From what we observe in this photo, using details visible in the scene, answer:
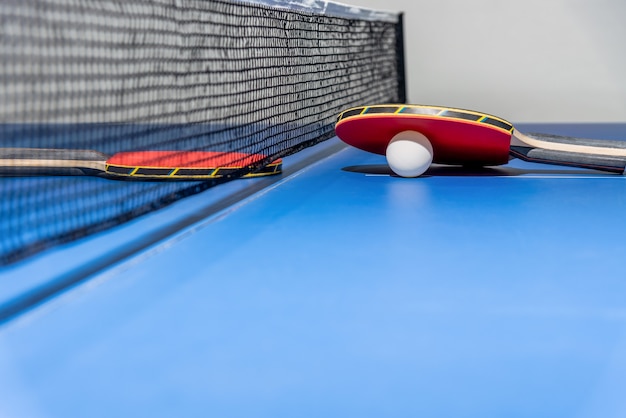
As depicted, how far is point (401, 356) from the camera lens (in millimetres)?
1539

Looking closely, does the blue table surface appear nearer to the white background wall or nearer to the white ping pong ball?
the white ping pong ball

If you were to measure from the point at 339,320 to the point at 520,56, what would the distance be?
536cm

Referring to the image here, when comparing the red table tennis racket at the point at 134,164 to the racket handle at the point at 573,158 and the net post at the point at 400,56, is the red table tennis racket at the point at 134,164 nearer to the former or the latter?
the racket handle at the point at 573,158

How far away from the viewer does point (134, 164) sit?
3.58 meters

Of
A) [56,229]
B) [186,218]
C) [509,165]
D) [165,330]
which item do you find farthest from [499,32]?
[165,330]

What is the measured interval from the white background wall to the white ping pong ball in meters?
3.36

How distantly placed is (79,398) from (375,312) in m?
0.70

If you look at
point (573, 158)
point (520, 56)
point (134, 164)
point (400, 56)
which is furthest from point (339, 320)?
point (520, 56)

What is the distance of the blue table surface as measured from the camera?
1.38 m

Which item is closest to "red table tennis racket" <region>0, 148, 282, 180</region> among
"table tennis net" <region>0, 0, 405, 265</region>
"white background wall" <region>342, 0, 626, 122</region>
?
"table tennis net" <region>0, 0, 405, 265</region>

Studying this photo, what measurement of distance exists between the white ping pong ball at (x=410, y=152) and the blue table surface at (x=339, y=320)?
2.01 ft

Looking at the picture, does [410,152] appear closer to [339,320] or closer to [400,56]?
[339,320]

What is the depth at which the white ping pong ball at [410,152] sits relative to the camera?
137 inches

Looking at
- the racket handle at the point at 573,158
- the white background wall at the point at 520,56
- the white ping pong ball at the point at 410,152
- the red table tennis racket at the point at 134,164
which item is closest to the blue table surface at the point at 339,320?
the red table tennis racket at the point at 134,164
